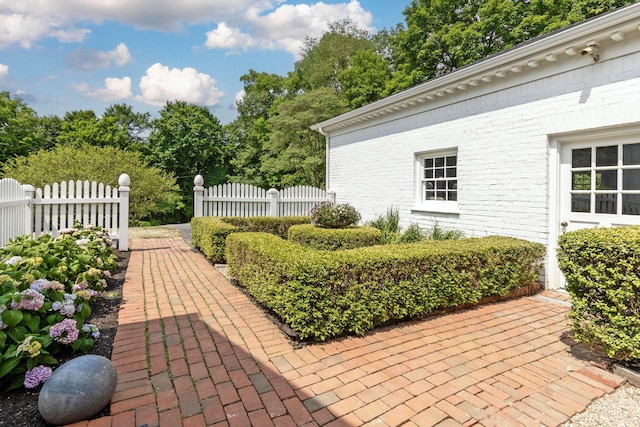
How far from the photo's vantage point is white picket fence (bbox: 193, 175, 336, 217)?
8.81 meters

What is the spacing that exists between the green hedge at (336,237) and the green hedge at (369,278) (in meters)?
2.44

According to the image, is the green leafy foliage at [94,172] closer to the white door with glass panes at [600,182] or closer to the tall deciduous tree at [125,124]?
the tall deciduous tree at [125,124]

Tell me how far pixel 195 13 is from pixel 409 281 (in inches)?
301

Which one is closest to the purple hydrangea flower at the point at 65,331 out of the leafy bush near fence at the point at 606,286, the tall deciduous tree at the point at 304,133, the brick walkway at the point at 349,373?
the brick walkway at the point at 349,373

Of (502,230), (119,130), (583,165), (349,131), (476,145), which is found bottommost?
(502,230)

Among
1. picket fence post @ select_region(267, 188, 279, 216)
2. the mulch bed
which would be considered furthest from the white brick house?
the mulch bed

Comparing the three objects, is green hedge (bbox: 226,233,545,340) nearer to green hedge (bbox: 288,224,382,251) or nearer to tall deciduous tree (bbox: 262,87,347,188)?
green hedge (bbox: 288,224,382,251)

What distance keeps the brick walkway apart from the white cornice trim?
11.4 feet

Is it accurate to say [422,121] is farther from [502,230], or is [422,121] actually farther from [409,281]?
[409,281]

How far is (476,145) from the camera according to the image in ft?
20.0

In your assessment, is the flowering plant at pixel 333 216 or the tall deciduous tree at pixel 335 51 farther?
the tall deciduous tree at pixel 335 51

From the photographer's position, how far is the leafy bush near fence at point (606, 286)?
256 centimetres

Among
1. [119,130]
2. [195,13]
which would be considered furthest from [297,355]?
[119,130]

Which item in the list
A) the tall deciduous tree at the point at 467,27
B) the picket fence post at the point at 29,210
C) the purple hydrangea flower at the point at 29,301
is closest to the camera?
the purple hydrangea flower at the point at 29,301
